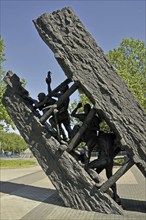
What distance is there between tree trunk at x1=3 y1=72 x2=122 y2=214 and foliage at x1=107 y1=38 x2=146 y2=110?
1462cm

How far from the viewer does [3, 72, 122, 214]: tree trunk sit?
24.4 ft

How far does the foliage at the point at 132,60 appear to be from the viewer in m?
22.9

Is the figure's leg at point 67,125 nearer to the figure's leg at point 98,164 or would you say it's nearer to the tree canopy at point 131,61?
the figure's leg at point 98,164

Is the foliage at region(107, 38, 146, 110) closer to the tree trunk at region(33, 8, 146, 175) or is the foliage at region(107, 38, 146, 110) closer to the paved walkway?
the paved walkway

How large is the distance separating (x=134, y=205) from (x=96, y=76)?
3924mm

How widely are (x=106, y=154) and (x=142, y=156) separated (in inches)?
47.1

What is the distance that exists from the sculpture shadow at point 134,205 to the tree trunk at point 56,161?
27.3 inches

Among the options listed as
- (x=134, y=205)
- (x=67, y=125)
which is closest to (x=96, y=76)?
(x=67, y=125)

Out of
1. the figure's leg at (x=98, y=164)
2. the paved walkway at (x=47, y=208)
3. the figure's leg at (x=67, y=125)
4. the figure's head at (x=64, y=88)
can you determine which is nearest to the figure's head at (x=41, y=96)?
the figure's head at (x=64, y=88)

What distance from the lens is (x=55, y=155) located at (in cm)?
809

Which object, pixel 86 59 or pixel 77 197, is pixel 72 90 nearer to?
pixel 86 59

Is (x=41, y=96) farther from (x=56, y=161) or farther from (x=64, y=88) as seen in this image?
(x=56, y=161)

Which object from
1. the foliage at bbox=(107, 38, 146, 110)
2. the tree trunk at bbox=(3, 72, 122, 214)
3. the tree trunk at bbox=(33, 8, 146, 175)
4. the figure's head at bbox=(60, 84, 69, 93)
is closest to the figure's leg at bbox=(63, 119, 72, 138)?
the tree trunk at bbox=(3, 72, 122, 214)

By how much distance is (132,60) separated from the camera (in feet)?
79.2
